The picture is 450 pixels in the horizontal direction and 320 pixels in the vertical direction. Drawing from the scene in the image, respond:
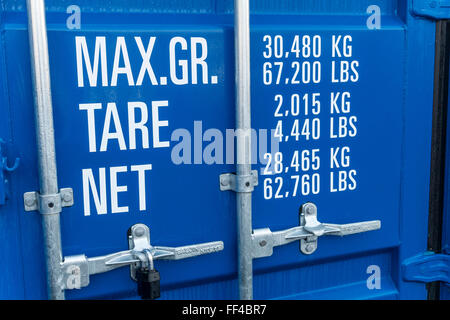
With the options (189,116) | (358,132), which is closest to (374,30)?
(358,132)

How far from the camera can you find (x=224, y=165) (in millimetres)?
1761

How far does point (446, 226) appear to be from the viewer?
7.01ft

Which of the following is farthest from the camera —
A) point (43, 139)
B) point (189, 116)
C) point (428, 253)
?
point (428, 253)

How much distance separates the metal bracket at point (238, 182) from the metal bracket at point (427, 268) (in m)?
0.75

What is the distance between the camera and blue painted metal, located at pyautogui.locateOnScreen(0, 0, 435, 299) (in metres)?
1.56

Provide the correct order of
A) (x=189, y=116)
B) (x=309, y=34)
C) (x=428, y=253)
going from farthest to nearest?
(x=428, y=253) → (x=309, y=34) → (x=189, y=116)

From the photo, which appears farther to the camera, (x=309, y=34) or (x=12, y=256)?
(x=309, y=34)

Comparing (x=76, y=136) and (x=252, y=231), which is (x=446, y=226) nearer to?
(x=252, y=231)

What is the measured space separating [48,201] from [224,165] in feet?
1.81

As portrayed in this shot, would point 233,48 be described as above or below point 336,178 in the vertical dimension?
above

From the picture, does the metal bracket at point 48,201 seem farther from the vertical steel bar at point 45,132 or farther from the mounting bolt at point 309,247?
the mounting bolt at point 309,247

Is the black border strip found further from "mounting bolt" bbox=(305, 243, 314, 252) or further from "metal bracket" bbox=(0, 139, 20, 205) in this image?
"metal bracket" bbox=(0, 139, 20, 205)

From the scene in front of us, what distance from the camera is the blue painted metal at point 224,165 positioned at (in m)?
1.56

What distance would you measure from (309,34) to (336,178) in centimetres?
50
